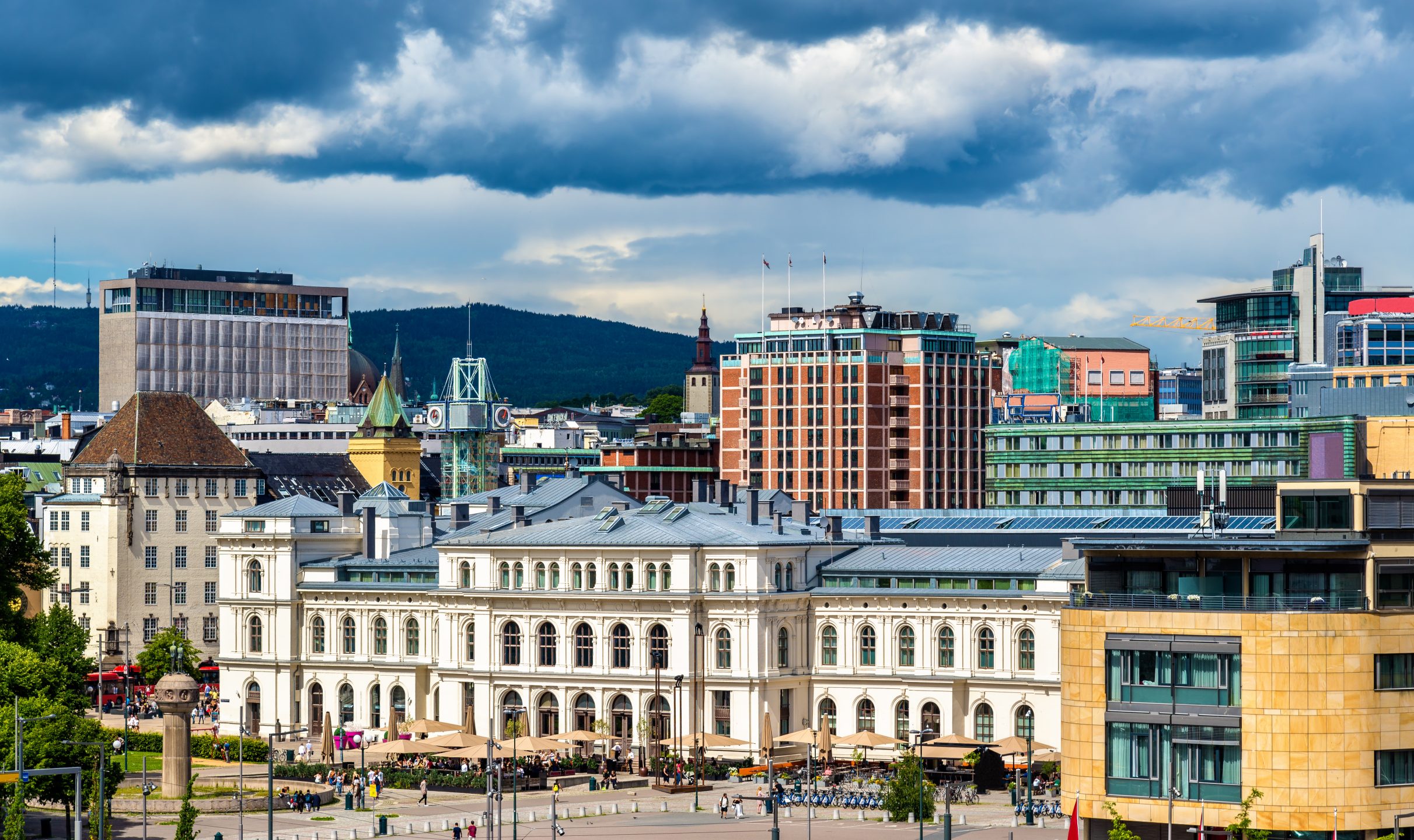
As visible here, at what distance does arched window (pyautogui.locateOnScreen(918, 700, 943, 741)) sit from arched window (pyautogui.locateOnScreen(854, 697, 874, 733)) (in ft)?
12.2

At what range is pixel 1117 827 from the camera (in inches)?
3474

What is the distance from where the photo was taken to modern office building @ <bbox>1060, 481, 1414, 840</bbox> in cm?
8812

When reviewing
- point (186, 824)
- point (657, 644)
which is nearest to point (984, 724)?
point (657, 644)

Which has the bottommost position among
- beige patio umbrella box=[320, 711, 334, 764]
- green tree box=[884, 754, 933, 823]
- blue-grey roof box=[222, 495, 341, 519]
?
beige patio umbrella box=[320, 711, 334, 764]

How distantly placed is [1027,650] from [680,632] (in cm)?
2254

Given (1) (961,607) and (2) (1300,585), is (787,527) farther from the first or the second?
(2) (1300,585)

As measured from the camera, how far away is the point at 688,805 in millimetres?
135375

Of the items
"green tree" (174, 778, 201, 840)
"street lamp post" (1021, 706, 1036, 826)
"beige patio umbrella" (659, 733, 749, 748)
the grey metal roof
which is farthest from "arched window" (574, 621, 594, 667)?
"green tree" (174, 778, 201, 840)

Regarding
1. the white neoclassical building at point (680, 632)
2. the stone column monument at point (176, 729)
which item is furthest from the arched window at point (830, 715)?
the stone column monument at point (176, 729)

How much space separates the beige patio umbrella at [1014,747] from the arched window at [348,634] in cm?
5296

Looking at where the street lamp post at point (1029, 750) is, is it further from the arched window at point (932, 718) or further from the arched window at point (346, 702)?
the arched window at point (346, 702)

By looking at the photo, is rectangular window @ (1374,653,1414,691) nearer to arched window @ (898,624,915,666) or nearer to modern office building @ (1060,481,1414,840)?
modern office building @ (1060,481,1414,840)

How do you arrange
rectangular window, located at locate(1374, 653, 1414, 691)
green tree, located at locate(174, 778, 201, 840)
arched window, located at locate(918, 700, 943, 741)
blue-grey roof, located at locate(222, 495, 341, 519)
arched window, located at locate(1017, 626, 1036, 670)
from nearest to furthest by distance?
rectangular window, located at locate(1374, 653, 1414, 691)
green tree, located at locate(174, 778, 201, 840)
arched window, located at locate(1017, 626, 1036, 670)
arched window, located at locate(918, 700, 943, 741)
blue-grey roof, located at locate(222, 495, 341, 519)

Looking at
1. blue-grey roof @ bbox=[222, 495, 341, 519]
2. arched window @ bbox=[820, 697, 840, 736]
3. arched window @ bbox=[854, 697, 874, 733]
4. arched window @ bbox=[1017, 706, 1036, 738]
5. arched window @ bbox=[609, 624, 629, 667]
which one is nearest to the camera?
arched window @ bbox=[1017, 706, 1036, 738]
